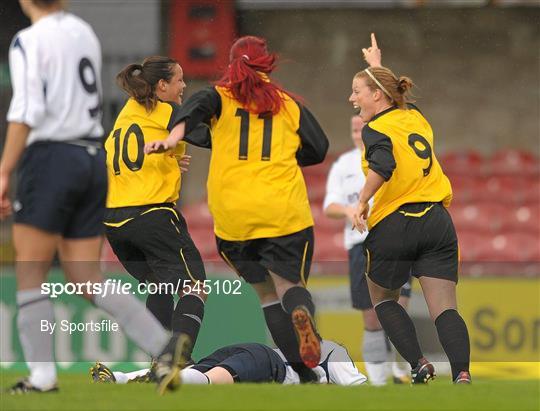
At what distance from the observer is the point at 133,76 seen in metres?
7.31

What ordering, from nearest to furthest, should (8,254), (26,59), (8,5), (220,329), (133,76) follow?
(26,59) < (133,76) < (220,329) < (8,254) < (8,5)

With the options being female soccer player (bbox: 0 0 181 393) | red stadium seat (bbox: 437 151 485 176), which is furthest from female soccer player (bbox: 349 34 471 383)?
red stadium seat (bbox: 437 151 485 176)

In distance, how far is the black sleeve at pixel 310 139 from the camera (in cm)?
693

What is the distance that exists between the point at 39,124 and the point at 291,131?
1763 millimetres

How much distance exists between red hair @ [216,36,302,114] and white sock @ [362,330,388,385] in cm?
Result: 252

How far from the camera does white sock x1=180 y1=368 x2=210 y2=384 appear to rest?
6.70 m

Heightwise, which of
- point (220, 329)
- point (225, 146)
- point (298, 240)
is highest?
point (225, 146)

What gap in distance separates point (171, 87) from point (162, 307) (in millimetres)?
1265

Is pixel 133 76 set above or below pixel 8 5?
below

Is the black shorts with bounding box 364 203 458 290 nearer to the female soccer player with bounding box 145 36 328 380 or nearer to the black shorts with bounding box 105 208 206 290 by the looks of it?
the female soccer player with bounding box 145 36 328 380

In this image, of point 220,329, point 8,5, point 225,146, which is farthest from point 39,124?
point 8,5

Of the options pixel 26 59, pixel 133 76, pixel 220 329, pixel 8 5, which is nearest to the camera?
pixel 26 59

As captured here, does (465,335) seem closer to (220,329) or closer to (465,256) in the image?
(220,329)

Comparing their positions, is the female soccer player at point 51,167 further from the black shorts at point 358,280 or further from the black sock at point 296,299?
the black shorts at point 358,280
